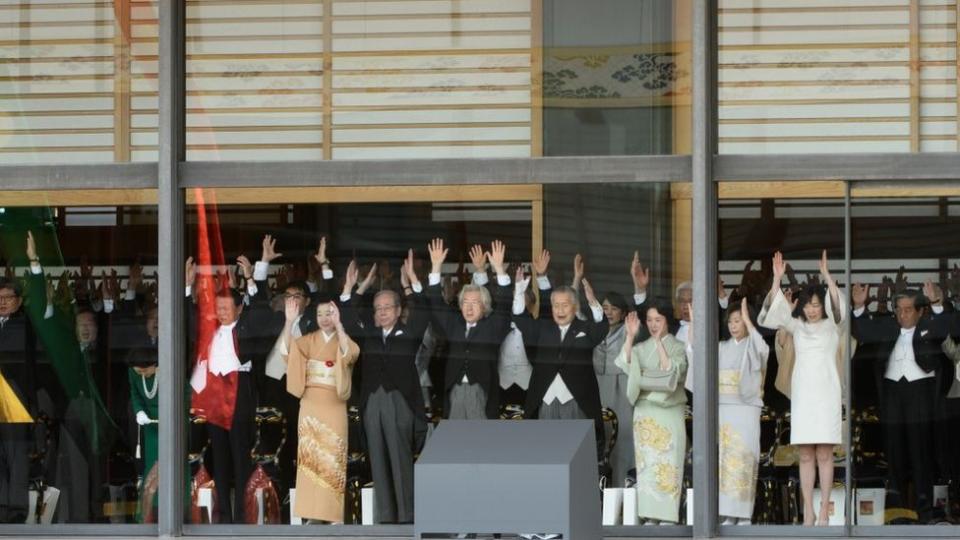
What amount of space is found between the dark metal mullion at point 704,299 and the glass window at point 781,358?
2.7 inches

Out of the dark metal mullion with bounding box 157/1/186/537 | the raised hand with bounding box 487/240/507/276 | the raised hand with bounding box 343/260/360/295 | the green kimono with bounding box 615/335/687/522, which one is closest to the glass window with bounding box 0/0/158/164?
the dark metal mullion with bounding box 157/1/186/537

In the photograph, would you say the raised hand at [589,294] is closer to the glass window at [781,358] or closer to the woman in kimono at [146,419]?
the glass window at [781,358]

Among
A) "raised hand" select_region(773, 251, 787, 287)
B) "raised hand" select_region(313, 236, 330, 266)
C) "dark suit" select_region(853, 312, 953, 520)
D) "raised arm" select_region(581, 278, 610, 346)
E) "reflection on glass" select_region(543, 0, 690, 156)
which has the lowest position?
"dark suit" select_region(853, 312, 953, 520)

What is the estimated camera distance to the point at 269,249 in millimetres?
10727

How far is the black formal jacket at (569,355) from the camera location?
Answer: 10.6 m

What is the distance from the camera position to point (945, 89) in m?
10.5

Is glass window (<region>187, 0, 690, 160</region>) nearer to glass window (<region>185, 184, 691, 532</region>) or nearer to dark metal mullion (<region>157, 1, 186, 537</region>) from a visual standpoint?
dark metal mullion (<region>157, 1, 186, 537</region>)

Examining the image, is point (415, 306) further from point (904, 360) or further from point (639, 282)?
point (904, 360)

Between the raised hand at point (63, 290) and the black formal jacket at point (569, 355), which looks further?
the raised hand at point (63, 290)

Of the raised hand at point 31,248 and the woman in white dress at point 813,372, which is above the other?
Result: the raised hand at point 31,248

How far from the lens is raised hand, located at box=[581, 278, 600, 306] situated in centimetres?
1053

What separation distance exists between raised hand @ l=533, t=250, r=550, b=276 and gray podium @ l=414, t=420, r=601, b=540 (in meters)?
2.63

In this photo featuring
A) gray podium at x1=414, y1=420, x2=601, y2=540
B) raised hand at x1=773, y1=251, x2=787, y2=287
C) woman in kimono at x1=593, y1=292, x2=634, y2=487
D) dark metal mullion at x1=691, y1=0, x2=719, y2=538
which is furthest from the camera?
woman in kimono at x1=593, y1=292, x2=634, y2=487

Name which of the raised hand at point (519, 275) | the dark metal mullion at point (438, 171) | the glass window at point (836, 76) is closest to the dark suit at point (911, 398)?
the glass window at point (836, 76)
